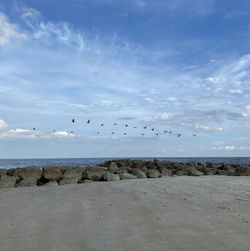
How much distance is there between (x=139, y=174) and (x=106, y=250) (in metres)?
17.1

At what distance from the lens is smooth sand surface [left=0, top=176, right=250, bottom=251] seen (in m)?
7.87

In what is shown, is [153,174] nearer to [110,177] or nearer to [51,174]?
[110,177]

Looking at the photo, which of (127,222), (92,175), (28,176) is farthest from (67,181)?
(127,222)

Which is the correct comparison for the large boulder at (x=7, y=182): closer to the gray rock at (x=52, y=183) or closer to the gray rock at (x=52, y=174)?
the gray rock at (x=52, y=183)

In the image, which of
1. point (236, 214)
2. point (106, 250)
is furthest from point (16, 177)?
point (106, 250)

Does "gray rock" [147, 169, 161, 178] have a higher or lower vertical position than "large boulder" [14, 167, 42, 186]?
higher

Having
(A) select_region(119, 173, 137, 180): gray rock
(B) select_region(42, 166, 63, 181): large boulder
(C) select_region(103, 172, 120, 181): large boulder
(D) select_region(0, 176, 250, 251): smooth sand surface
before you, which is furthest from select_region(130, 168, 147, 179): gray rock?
(D) select_region(0, 176, 250, 251): smooth sand surface

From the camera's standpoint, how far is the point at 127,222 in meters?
9.60

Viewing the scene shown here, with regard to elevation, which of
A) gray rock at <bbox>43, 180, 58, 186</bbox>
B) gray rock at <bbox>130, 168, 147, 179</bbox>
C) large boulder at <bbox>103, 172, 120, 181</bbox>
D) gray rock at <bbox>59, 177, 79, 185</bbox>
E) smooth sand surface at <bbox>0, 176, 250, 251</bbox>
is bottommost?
smooth sand surface at <bbox>0, 176, 250, 251</bbox>

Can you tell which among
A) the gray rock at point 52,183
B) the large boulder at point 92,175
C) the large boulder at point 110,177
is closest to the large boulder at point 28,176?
the gray rock at point 52,183

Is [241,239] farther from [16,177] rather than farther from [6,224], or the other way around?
[16,177]

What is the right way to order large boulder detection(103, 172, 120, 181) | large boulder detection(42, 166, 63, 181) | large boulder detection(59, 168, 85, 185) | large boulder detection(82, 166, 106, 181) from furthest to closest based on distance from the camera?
large boulder detection(82, 166, 106, 181), large boulder detection(42, 166, 63, 181), large boulder detection(103, 172, 120, 181), large boulder detection(59, 168, 85, 185)

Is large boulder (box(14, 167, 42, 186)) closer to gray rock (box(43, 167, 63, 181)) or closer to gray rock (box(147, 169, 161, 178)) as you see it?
gray rock (box(43, 167, 63, 181))

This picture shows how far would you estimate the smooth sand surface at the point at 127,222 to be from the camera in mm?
7871
